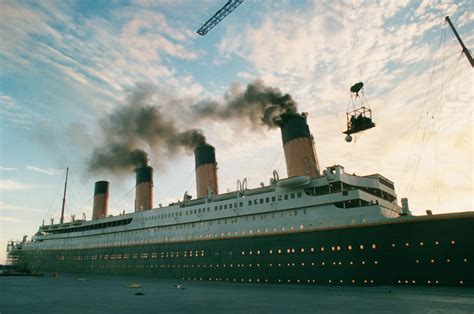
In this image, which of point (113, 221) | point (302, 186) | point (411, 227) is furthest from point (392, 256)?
point (113, 221)

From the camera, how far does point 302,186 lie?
27.1 m

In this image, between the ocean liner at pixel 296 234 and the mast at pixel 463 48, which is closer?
the mast at pixel 463 48

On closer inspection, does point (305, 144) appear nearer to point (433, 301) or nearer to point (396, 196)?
point (396, 196)

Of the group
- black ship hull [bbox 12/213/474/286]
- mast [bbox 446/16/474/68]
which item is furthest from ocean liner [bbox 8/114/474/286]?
mast [bbox 446/16/474/68]

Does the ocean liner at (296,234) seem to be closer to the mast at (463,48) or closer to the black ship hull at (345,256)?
the black ship hull at (345,256)

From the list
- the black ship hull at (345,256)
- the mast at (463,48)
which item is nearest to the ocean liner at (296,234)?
the black ship hull at (345,256)

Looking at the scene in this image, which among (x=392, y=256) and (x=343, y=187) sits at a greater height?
(x=343, y=187)

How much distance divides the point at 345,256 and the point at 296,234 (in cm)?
425

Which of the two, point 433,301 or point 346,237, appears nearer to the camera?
point 433,301

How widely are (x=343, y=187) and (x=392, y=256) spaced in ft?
22.7

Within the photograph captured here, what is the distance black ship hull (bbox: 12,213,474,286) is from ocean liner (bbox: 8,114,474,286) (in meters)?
0.06

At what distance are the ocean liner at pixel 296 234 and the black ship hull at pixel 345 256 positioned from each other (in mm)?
63

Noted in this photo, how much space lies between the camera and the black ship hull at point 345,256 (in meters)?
19.7

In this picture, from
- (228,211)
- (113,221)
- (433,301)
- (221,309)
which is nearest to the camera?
(221,309)
